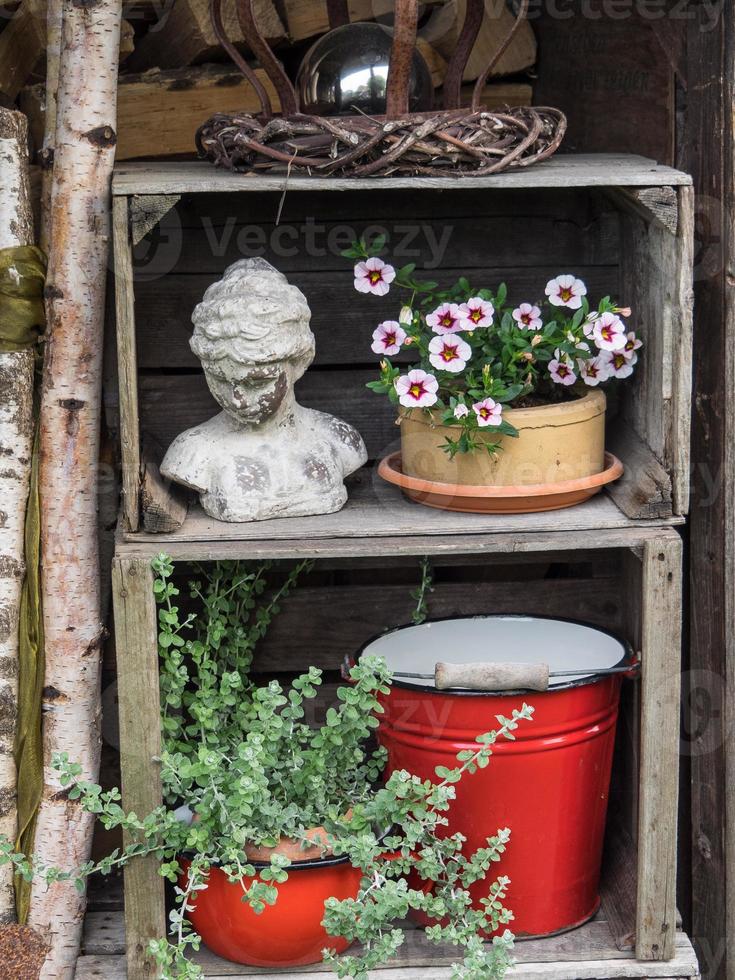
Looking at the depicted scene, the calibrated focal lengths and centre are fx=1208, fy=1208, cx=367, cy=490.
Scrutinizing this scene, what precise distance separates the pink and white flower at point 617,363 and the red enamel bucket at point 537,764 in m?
0.55

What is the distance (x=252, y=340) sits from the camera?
84.0 inches

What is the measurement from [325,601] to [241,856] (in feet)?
2.63

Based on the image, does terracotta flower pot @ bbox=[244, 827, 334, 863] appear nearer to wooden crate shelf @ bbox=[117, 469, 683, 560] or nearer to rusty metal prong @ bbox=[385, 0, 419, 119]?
wooden crate shelf @ bbox=[117, 469, 683, 560]

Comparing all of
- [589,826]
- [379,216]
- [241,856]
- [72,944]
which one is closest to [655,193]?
[379,216]

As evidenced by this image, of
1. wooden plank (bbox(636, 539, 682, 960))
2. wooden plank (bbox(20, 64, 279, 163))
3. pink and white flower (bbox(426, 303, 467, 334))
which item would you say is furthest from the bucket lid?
wooden plank (bbox(20, 64, 279, 163))

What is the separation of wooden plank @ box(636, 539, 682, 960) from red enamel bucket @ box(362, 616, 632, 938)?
0.10m

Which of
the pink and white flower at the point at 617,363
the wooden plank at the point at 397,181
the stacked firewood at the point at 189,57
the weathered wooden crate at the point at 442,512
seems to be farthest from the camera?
the stacked firewood at the point at 189,57

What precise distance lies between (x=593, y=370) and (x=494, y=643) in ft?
2.05

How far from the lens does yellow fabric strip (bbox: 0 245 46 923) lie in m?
2.39

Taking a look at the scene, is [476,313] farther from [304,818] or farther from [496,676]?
[304,818]

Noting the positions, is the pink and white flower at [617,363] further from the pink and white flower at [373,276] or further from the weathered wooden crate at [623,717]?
the pink and white flower at [373,276]

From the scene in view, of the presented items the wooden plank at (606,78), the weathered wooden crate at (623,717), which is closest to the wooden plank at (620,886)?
the weathered wooden crate at (623,717)

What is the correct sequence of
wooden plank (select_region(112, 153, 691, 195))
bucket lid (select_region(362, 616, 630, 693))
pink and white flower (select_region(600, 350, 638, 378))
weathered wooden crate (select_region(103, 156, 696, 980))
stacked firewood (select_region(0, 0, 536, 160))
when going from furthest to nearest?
stacked firewood (select_region(0, 0, 536, 160))
bucket lid (select_region(362, 616, 630, 693))
pink and white flower (select_region(600, 350, 638, 378))
weathered wooden crate (select_region(103, 156, 696, 980))
wooden plank (select_region(112, 153, 691, 195))

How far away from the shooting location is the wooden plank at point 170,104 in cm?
267
